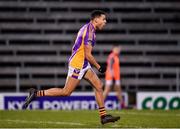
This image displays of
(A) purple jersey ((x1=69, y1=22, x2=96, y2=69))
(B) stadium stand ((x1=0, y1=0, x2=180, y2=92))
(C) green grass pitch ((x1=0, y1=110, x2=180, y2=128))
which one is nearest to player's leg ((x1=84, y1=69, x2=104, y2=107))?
(A) purple jersey ((x1=69, y1=22, x2=96, y2=69))

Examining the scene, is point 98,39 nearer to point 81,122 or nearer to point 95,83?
point 81,122

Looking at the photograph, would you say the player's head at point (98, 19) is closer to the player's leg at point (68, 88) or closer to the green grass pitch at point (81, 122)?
the player's leg at point (68, 88)

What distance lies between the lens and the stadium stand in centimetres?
2370

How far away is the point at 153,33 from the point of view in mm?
24875

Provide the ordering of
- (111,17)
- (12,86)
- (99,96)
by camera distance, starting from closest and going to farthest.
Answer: (99,96) < (12,86) < (111,17)

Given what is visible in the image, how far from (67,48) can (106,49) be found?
1685 millimetres

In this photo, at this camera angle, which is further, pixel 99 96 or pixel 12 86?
pixel 12 86

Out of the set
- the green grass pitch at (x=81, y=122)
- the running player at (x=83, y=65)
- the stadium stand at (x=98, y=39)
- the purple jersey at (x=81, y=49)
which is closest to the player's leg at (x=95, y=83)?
the running player at (x=83, y=65)

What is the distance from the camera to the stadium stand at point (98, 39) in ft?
77.8

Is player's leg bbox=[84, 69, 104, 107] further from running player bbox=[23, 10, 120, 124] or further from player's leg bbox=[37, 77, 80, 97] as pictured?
player's leg bbox=[37, 77, 80, 97]

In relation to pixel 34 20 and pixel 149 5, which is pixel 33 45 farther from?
pixel 149 5

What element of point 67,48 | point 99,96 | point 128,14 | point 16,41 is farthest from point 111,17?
point 99,96

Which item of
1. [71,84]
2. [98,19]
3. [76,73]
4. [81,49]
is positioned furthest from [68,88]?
[98,19]

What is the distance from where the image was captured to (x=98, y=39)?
24.8 metres
